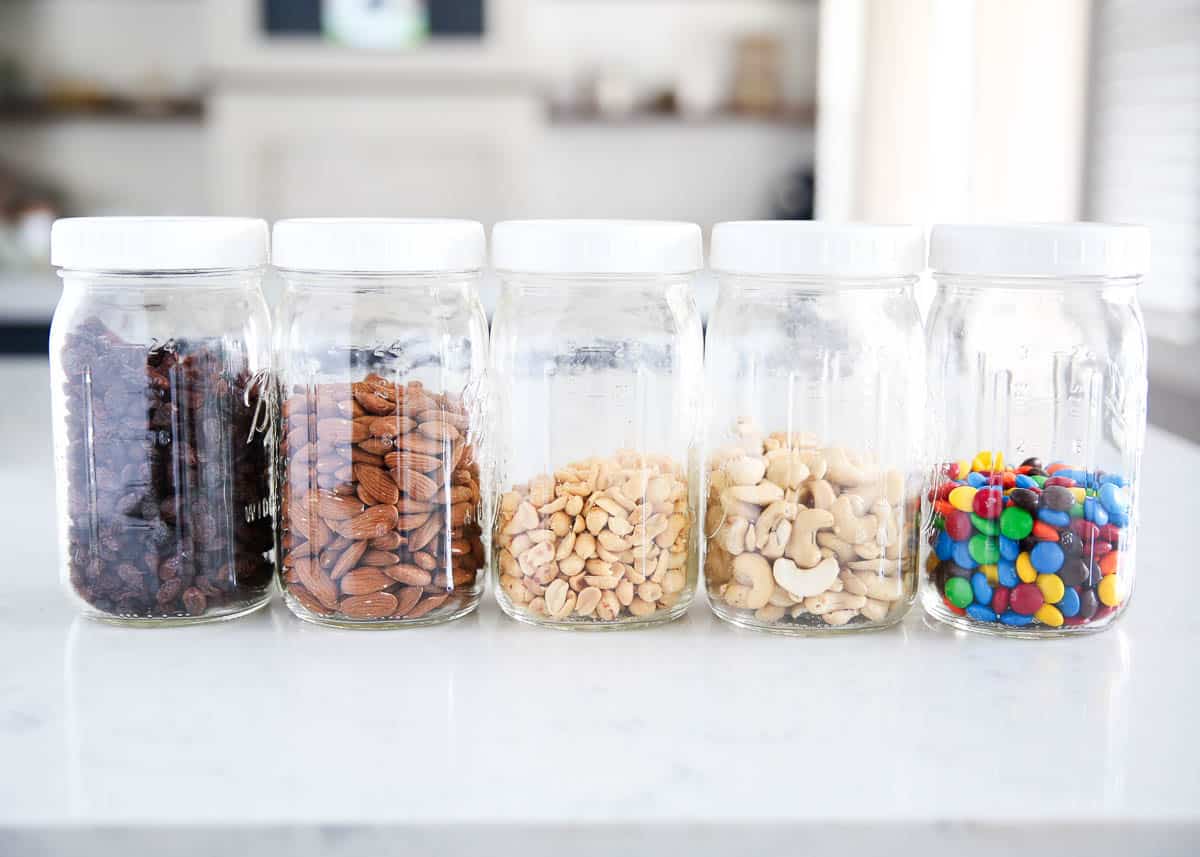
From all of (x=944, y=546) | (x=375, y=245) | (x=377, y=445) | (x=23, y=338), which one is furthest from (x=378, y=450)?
(x=23, y=338)

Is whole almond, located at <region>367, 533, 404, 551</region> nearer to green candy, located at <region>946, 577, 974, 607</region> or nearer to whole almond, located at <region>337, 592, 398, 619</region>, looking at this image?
whole almond, located at <region>337, 592, 398, 619</region>

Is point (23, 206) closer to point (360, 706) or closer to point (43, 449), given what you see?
point (43, 449)

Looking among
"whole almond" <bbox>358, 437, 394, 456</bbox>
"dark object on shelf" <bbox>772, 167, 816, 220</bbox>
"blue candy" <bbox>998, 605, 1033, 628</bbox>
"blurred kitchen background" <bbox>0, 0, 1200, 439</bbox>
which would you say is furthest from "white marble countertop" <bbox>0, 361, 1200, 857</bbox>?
"dark object on shelf" <bbox>772, 167, 816, 220</bbox>

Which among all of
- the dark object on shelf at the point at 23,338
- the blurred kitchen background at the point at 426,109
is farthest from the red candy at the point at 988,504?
the dark object on shelf at the point at 23,338

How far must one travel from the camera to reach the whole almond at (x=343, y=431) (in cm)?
75

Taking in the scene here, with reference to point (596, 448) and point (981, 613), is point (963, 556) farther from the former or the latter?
point (596, 448)

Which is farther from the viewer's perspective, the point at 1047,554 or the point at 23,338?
the point at 23,338

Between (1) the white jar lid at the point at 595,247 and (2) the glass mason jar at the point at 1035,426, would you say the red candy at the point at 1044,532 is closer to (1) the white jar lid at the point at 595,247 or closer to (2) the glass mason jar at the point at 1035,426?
(2) the glass mason jar at the point at 1035,426

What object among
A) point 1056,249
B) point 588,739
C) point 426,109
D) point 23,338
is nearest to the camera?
point 588,739

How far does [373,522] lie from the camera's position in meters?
0.75

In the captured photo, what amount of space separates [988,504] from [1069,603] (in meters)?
0.08

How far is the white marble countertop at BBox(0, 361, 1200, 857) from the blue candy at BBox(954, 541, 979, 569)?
47mm

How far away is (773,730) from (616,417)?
244mm

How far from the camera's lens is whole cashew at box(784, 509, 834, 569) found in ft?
2.43
